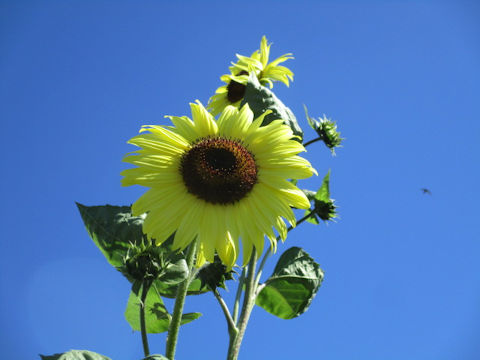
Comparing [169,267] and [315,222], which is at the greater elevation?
[315,222]

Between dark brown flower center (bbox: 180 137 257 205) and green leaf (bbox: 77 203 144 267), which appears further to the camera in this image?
green leaf (bbox: 77 203 144 267)

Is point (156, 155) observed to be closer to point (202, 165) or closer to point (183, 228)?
point (202, 165)

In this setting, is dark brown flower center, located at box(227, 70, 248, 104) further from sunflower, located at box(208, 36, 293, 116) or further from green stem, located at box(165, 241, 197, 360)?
green stem, located at box(165, 241, 197, 360)

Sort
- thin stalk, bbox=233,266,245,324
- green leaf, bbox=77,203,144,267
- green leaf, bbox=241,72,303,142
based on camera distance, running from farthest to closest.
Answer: thin stalk, bbox=233,266,245,324 → green leaf, bbox=241,72,303,142 → green leaf, bbox=77,203,144,267

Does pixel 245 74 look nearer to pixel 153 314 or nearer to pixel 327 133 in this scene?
pixel 327 133

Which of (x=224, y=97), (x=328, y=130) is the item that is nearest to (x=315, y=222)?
(x=328, y=130)

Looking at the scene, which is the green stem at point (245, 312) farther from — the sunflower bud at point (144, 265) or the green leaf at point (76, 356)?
the green leaf at point (76, 356)

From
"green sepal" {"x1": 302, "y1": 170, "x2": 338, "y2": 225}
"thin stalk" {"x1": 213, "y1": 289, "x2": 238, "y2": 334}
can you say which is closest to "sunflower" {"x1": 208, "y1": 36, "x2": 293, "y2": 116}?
"green sepal" {"x1": 302, "y1": 170, "x2": 338, "y2": 225}
